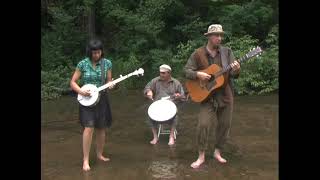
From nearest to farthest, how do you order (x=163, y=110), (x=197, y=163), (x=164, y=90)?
(x=197, y=163), (x=163, y=110), (x=164, y=90)

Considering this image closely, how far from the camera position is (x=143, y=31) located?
19.2 m

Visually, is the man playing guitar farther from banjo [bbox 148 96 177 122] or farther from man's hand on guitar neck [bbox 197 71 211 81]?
banjo [bbox 148 96 177 122]

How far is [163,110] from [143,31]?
10757 mm

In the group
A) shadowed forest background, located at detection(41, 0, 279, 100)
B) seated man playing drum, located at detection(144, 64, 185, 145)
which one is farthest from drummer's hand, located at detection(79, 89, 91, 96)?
Result: shadowed forest background, located at detection(41, 0, 279, 100)

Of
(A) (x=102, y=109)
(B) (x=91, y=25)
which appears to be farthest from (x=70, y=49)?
(A) (x=102, y=109)

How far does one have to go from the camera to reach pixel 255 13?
18.4 meters

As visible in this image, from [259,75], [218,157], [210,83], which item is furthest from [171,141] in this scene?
[259,75]

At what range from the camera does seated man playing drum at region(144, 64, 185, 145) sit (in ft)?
29.3

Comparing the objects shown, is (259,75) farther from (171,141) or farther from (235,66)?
(235,66)

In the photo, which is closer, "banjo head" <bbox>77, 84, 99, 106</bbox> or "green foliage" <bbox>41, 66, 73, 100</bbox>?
"banjo head" <bbox>77, 84, 99, 106</bbox>

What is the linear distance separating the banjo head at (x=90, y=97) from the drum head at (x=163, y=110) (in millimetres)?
1582

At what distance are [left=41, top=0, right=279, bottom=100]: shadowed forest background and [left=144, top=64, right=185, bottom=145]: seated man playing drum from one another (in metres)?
6.92

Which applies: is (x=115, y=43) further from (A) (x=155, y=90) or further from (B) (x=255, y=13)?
(A) (x=155, y=90)

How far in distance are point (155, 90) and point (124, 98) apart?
19.2ft
